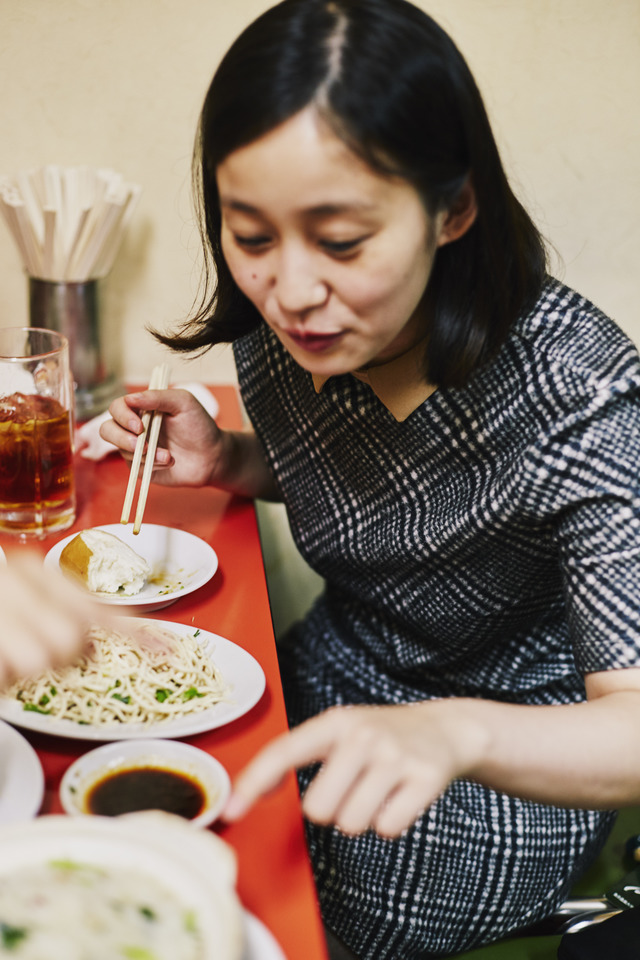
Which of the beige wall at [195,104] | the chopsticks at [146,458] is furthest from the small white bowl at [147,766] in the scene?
the beige wall at [195,104]

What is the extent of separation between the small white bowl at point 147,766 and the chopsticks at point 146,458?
49 centimetres

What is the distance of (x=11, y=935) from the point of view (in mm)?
572

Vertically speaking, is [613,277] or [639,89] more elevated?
[639,89]

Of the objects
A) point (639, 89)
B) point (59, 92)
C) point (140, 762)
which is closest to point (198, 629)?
point (140, 762)

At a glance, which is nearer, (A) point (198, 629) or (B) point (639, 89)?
(A) point (198, 629)

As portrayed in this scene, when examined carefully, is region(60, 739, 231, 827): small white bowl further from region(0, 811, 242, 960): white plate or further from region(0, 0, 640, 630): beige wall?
region(0, 0, 640, 630): beige wall

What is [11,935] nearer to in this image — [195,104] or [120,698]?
[120,698]

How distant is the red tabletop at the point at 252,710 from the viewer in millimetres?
747

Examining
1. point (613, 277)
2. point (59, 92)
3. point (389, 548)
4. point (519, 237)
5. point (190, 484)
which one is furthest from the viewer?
point (613, 277)

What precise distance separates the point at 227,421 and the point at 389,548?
0.82m

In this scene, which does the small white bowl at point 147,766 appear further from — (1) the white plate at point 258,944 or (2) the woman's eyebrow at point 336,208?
(2) the woman's eyebrow at point 336,208

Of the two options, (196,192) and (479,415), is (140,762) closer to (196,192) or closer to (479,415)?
(479,415)

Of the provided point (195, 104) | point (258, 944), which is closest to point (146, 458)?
point (258, 944)

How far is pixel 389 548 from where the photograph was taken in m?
1.35
